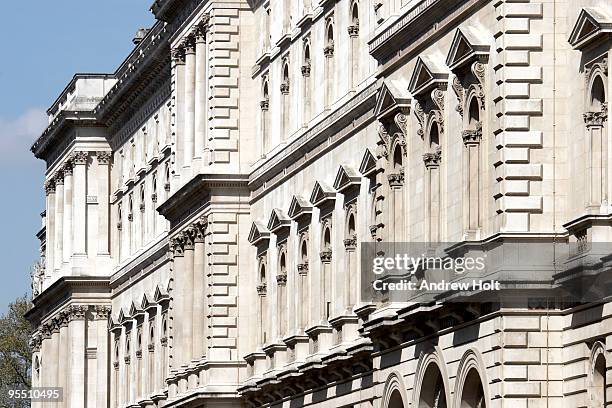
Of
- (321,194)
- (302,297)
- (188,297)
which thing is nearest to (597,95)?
(321,194)

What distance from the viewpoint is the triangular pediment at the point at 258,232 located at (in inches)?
3206

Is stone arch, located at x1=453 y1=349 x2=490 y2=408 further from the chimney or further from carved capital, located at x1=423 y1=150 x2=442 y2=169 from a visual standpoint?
the chimney

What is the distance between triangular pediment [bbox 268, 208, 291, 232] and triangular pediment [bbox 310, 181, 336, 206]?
12.4 feet

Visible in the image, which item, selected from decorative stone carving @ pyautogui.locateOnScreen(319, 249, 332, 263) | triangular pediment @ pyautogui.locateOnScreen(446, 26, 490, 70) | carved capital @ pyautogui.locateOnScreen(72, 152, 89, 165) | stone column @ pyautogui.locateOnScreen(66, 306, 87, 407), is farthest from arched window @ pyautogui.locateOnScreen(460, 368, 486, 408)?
carved capital @ pyautogui.locateOnScreen(72, 152, 89, 165)

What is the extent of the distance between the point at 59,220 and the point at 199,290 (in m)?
36.2

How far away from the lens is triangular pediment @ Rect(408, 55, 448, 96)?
55.7 meters

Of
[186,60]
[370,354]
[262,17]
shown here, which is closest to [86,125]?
[186,60]

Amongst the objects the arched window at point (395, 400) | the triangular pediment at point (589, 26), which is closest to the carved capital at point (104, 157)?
the arched window at point (395, 400)

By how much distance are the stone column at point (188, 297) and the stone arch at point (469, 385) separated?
3503 cm

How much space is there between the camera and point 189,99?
90875 millimetres

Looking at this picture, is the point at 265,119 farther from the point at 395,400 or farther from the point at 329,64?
the point at 395,400

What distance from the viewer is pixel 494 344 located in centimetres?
5119

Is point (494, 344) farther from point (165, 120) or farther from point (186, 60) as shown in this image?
point (165, 120)

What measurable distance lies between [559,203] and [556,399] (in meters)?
4.11
